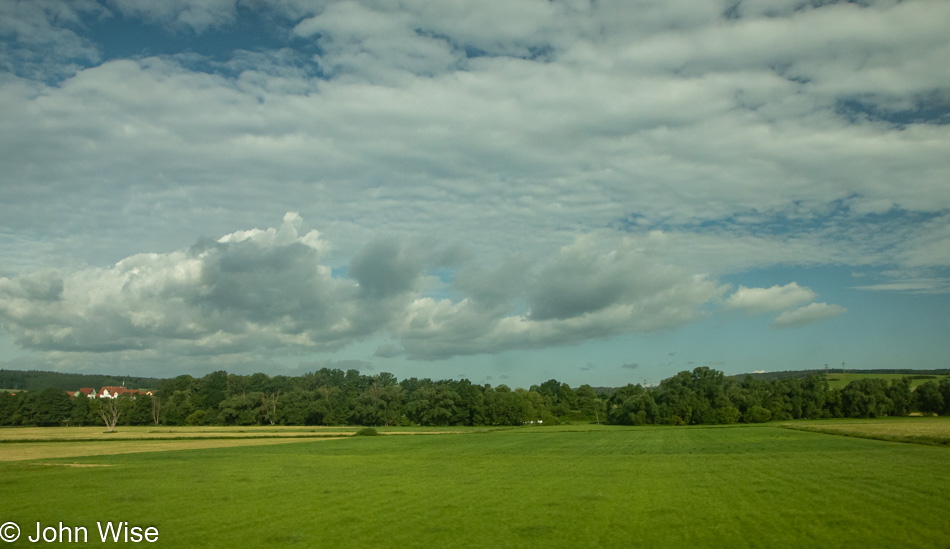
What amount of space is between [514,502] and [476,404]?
12971 centimetres

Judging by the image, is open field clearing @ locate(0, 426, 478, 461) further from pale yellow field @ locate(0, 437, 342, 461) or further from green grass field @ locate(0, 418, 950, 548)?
green grass field @ locate(0, 418, 950, 548)

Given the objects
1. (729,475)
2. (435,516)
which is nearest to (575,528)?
(435,516)

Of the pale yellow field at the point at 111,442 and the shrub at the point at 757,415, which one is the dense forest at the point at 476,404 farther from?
the pale yellow field at the point at 111,442

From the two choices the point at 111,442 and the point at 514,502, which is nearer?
the point at 514,502

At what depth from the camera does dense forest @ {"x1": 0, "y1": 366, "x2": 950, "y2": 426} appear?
136 m

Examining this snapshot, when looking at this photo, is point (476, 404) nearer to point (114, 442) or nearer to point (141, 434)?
point (141, 434)

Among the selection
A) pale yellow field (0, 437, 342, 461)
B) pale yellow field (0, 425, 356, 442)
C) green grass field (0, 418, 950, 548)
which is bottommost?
pale yellow field (0, 425, 356, 442)

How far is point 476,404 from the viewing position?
153875 millimetres

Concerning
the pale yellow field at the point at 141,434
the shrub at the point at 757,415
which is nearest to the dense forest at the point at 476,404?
the shrub at the point at 757,415

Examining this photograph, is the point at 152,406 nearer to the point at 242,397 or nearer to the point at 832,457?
the point at 242,397

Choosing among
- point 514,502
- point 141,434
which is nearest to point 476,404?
point 141,434

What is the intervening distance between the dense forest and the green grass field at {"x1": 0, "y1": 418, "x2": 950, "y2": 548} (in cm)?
9544

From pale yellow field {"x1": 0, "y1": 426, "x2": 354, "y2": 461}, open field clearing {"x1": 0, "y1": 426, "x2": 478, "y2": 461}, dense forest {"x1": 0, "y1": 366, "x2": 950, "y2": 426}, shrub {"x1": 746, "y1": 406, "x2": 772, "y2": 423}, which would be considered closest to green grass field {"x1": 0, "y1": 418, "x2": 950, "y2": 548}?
open field clearing {"x1": 0, "y1": 426, "x2": 478, "y2": 461}

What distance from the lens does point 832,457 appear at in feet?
151
